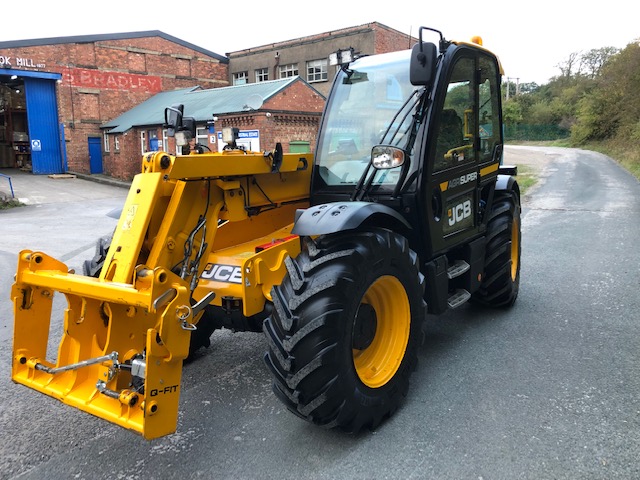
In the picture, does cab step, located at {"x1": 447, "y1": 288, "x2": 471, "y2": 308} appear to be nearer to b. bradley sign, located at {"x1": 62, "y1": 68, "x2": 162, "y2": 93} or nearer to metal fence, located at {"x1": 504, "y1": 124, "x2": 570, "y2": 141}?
b. bradley sign, located at {"x1": 62, "y1": 68, "x2": 162, "y2": 93}

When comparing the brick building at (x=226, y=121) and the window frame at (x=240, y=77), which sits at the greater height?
the window frame at (x=240, y=77)

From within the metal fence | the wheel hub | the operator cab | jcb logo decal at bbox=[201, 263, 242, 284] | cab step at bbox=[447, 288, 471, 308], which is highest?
the metal fence

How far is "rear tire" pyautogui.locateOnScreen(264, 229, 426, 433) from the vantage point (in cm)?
294

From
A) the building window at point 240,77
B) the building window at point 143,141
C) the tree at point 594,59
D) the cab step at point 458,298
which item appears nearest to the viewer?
the cab step at point 458,298

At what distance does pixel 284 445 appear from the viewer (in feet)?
10.5

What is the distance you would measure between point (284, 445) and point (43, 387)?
143 centimetres

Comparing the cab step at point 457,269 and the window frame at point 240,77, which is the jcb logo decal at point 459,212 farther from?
the window frame at point 240,77

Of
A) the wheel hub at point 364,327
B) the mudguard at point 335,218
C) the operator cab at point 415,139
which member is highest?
the operator cab at point 415,139

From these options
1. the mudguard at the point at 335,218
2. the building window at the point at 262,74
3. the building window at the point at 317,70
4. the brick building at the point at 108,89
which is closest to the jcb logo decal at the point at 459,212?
the mudguard at the point at 335,218

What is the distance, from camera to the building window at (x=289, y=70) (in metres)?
35.3

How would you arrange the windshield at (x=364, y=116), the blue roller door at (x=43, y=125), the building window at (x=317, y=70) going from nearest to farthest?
the windshield at (x=364, y=116) → the blue roller door at (x=43, y=125) → the building window at (x=317, y=70)

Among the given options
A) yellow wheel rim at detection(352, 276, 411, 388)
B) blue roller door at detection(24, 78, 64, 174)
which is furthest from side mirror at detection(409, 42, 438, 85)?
blue roller door at detection(24, 78, 64, 174)

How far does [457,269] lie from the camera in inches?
180

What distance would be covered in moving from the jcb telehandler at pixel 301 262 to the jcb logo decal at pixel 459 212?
0.08ft
